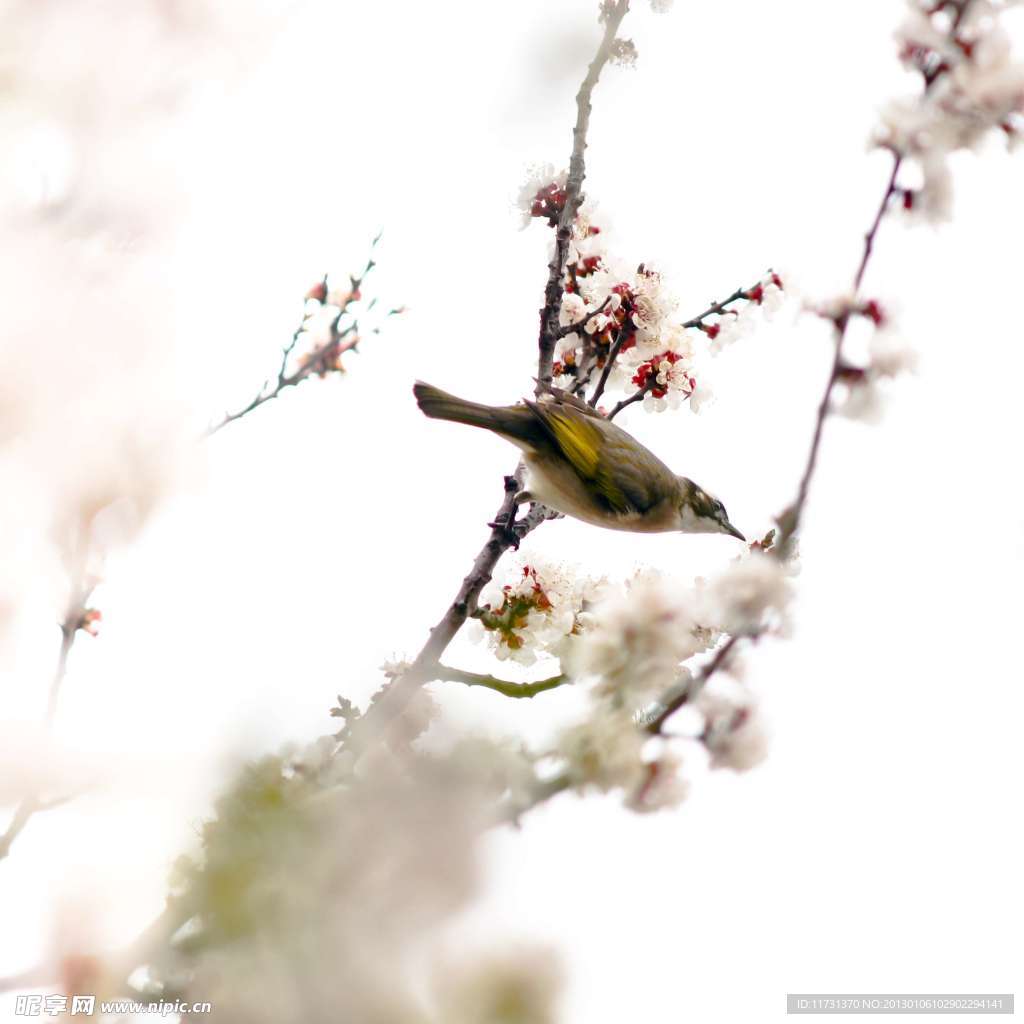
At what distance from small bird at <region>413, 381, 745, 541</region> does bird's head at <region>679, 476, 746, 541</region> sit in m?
0.27

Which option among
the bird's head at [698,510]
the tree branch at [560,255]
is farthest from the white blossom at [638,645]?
the bird's head at [698,510]

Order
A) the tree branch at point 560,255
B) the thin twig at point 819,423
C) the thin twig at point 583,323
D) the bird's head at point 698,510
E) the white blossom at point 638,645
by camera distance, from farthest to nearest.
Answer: the bird's head at point 698,510
the thin twig at point 583,323
the tree branch at point 560,255
the white blossom at point 638,645
the thin twig at point 819,423

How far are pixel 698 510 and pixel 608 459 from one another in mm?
899

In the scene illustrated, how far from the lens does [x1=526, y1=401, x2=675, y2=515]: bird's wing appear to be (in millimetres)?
4293

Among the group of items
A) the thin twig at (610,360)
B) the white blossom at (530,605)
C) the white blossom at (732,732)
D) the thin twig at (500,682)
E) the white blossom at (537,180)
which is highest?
the white blossom at (537,180)

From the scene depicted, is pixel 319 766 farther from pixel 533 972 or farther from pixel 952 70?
pixel 952 70

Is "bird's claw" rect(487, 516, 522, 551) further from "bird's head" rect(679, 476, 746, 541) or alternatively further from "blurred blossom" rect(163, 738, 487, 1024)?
"blurred blossom" rect(163, 738, 487, 1024)

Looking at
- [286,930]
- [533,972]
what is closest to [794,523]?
[533,972]

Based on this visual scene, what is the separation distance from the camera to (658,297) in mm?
4035

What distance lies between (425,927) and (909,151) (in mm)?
1182

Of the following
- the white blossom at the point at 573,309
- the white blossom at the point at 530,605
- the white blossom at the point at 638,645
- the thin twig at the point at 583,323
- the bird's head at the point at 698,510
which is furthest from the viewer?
the bird's head at the point at 698,510

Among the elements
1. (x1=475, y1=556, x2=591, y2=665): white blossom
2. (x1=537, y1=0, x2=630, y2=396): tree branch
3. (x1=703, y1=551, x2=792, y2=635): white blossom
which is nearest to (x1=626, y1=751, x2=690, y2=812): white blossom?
(x1=703, y1=551, x2=792, y2=635): white blossom

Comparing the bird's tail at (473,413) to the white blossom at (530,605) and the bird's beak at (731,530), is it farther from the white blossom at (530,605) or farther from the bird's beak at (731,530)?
the bird's beak at (731,530)

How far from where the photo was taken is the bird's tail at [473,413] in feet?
13.8
